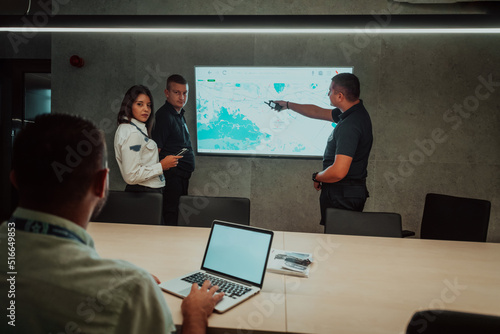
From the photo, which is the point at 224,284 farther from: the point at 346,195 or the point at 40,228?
the point at 346,195

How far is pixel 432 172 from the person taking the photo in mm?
4012

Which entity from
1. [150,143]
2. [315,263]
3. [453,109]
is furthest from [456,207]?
[150,143]

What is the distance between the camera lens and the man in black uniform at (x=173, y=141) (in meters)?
3.42

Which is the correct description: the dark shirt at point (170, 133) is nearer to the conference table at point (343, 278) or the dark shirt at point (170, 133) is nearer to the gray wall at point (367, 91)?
the gray wall at point (367, 91)

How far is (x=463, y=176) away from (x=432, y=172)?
365 millimetres

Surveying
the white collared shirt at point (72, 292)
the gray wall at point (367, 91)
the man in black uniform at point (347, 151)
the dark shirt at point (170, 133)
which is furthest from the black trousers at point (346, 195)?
the white collared shirt at point (72, 292)

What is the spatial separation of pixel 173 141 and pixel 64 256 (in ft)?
9.27

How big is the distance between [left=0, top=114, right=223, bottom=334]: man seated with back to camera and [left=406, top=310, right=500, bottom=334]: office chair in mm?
640

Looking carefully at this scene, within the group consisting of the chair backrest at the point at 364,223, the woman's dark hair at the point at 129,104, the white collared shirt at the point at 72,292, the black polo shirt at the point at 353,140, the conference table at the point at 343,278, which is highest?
the woman's dark hair at the point at 129,104

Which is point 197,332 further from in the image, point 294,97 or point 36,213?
point 294,97

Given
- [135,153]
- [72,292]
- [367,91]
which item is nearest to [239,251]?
[72,292]

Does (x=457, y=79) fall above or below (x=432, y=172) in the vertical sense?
above

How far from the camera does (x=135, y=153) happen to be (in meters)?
2.69

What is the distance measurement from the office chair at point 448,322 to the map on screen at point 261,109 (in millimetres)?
3178
